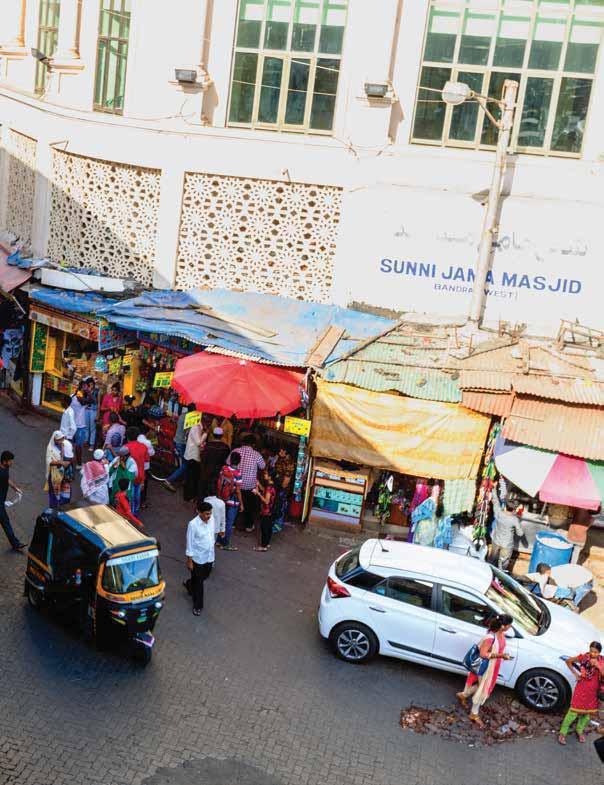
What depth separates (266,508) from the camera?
14562 mm

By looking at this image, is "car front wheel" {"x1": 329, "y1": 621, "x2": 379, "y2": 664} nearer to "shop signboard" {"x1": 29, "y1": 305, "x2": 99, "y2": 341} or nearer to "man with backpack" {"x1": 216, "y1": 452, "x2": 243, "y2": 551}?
"man with backpack" {"x1": 216, "y1": 452, "x2": 243, "y2": 551}

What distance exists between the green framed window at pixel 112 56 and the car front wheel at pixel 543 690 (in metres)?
13.3

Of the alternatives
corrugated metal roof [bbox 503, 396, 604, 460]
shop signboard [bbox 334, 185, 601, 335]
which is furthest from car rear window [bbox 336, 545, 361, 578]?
shop signboard [bbox 334, 185, 601, 335]

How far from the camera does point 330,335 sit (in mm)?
16094

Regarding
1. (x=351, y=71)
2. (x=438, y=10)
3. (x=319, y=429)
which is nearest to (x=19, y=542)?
(x=319, y=429)

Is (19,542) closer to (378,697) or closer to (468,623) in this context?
(378,697)

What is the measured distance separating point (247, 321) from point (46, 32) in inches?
369

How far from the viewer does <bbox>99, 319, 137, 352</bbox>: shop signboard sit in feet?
56.0

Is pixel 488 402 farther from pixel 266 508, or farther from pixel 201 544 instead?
pixel 201 544

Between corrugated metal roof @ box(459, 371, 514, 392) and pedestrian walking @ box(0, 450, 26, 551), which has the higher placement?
corrugated metal roof @ box(459, 371, 514, 392)

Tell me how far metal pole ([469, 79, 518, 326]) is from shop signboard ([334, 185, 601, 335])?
0.29 meters

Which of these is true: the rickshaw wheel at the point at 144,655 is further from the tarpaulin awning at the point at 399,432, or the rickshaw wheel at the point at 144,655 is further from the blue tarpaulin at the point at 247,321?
the blue tarpaulin at the point at 247,321

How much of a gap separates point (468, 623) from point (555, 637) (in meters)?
1.11

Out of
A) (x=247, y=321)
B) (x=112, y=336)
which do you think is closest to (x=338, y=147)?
(x=247, y=321)
